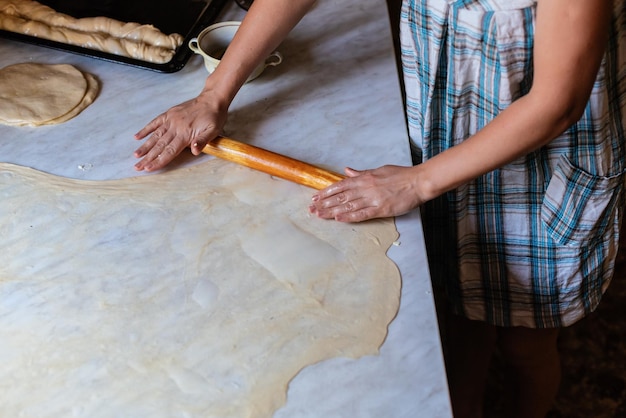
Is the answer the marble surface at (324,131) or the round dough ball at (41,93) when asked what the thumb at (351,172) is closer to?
the marble surface at (324,131)

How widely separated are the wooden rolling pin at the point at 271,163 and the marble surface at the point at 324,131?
0.06 meters

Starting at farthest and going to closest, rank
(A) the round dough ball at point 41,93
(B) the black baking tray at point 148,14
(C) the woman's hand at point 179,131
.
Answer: (B) the black baking tray at point 148,14, (A) the round dough ball at point 41,93, (C) the woman's hand at point 179,131

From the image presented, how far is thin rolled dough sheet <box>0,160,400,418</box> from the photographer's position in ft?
2.91

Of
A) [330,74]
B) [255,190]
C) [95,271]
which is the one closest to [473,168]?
[255,190]

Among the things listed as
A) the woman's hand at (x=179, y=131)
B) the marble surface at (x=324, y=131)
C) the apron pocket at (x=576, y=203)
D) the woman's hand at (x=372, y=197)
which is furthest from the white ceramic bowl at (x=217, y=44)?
the apron pocket at (x=576, y=203)

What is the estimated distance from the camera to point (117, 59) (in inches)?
55.5

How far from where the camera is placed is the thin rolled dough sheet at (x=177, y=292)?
34.9 inches

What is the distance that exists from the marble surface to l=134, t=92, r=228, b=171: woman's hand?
0.03 meters

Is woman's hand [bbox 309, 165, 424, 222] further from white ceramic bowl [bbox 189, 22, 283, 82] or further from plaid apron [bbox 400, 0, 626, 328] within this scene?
white ceramic bowl [bbox 189, 22, 283, 82]

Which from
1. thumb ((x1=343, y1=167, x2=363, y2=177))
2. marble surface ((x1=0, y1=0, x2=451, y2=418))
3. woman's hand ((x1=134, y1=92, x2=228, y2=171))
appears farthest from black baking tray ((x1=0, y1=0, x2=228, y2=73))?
thumb ((x1=343, y1=167, x2=363, y2=177))

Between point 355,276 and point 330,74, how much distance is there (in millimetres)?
553

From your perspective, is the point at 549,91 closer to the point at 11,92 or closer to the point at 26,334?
the point at 26,334

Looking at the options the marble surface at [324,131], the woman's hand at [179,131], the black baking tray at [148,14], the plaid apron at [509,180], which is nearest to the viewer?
the marble surface at [324,131]

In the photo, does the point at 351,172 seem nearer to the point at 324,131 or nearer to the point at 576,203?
the point at 324,131
